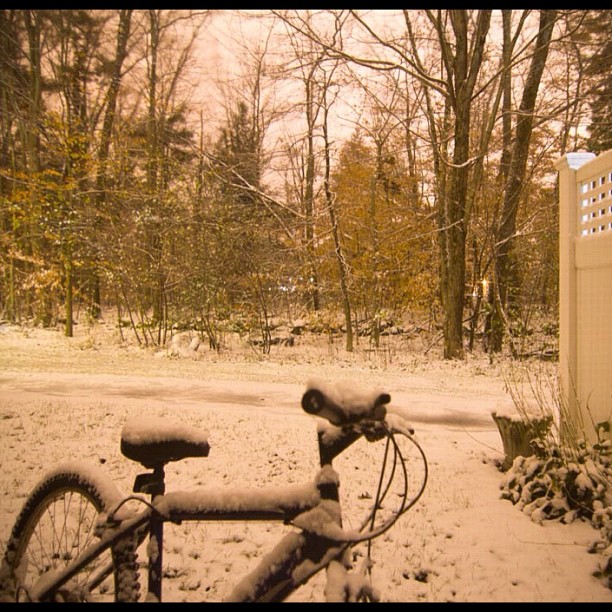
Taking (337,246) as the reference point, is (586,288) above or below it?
below

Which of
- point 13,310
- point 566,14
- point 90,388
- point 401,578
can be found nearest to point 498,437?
point 401,578

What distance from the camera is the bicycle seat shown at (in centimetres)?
212

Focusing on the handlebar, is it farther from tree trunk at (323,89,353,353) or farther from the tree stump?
tree trunk at (323,89,353,353)

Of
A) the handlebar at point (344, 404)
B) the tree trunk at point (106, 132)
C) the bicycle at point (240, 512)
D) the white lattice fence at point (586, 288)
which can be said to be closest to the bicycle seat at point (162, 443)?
the bicycle at point (240, 512)

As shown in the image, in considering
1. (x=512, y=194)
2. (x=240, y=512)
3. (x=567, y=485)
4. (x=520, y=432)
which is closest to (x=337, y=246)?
(x=512, y=194)

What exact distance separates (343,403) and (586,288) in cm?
389

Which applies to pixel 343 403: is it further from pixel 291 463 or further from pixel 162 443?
pixel 291 463

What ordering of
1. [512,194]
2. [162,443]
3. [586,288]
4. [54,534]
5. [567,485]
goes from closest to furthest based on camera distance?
[162,443] → [54,534] → [567,485] → [586,288] → [512,194]

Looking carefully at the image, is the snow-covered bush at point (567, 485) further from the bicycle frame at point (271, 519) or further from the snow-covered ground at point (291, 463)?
the bicycle frame at point (271, 519)

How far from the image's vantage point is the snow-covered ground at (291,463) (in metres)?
3.24

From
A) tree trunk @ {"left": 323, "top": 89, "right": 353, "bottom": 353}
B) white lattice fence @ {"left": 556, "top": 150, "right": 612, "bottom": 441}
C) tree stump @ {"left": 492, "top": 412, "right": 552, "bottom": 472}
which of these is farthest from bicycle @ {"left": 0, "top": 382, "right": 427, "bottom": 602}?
tree trunk @ {"left": 323, "top": 89, "right": 353, "bottom": 353}

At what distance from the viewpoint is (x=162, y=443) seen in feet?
6.95

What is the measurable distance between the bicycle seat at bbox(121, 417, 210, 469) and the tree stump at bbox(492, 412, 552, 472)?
3303 mm

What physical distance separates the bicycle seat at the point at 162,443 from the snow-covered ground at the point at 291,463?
1.39 metres
